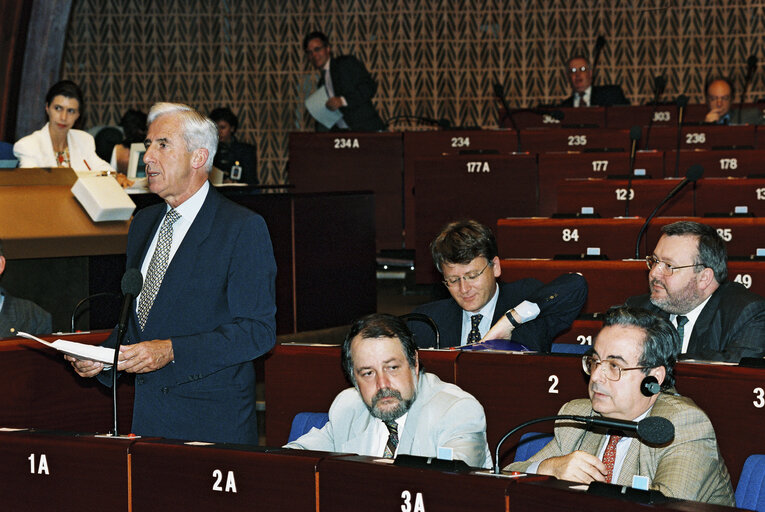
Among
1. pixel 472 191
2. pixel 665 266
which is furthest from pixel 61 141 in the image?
pixel 665 266

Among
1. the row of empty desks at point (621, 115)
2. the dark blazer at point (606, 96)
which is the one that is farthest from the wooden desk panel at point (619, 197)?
the dark blazer at point (606, 96)

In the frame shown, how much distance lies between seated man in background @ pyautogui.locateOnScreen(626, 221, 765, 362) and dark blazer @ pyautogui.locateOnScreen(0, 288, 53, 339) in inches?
89.6

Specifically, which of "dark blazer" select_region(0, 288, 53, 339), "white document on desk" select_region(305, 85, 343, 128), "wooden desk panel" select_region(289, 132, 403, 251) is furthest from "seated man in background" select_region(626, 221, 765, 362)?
"white document on desk" select_region(305, 85, 343, 128)

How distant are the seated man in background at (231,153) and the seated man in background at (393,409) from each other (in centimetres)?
507

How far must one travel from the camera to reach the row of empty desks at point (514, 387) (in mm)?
2945

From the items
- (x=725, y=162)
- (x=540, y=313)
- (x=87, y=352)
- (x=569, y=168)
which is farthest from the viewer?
(x=569, y=168)

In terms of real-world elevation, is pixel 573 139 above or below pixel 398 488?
above

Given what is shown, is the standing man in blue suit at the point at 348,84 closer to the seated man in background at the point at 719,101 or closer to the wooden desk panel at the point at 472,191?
the wooden desk panel at the point at 472,191

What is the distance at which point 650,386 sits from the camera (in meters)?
2.57

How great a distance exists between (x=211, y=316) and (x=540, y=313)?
146 cm

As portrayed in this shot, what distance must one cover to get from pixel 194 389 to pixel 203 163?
61cm

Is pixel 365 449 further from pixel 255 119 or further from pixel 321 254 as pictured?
pixel 255 119

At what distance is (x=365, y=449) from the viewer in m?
2.84

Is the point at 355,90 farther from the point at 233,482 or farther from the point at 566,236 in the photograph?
the point at 233,482
